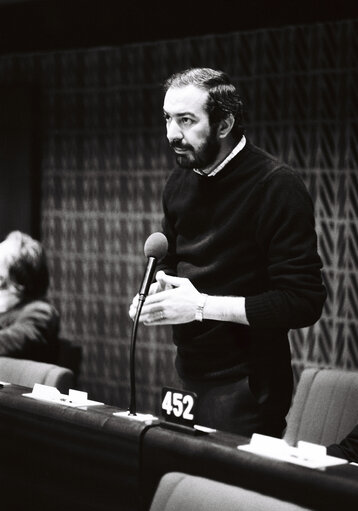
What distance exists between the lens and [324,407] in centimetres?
276

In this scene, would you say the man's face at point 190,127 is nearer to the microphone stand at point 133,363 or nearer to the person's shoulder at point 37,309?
the microphone stand at point 133,363

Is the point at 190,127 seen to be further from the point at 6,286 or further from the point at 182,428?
the point at 6,286

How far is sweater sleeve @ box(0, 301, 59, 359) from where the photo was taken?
368 centimetres

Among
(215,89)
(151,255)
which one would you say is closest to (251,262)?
(151,255)

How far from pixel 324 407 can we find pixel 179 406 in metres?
1.18

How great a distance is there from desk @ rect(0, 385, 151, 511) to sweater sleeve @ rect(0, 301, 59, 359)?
169 cm

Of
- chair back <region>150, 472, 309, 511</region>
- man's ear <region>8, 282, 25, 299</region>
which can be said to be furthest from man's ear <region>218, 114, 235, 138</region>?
man's ear <region>8, 282, 25, 299</region>

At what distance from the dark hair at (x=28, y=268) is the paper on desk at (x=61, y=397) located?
1902mm

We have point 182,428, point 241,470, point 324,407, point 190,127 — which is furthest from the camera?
point 324,407

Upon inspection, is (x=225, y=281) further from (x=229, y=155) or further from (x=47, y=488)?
(x=47, y=488)

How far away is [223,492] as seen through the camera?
130 centimetres

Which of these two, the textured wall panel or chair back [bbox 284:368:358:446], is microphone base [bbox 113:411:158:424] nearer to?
chair back [bbox 284:368:358:446]

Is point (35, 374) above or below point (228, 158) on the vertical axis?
below

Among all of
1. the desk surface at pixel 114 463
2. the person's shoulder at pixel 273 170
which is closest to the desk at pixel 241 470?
the desk surface at pixel 114 463
